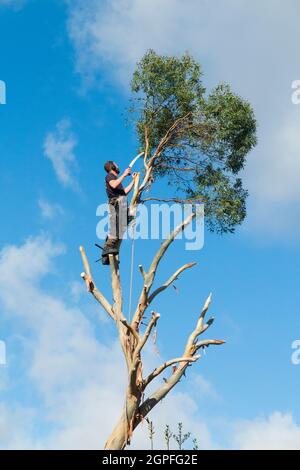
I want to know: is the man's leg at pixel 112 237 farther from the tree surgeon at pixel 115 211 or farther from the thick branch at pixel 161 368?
the thick branch at pixel 161 368

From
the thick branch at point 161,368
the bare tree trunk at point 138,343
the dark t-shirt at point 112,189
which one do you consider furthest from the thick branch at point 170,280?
the dark t-shirt at point 112,189

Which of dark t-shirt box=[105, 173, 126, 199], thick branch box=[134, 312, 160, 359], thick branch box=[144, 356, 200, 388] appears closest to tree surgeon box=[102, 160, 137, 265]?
dark t-shirt box=[105, 173, 126, 199]

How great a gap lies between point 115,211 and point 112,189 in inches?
18.4

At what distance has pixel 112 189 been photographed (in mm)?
12508

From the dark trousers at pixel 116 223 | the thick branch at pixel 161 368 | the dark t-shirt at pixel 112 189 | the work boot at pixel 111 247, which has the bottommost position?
the thick branch at pixel 161 368

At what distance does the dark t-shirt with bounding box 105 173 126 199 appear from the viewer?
493 inches

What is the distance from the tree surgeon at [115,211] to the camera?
12.4 m

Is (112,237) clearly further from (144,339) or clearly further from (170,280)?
(144,339)

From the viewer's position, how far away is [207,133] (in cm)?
1525

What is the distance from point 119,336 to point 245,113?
286 inches

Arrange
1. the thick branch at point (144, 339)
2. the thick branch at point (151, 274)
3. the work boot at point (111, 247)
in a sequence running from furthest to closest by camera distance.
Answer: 1. the work boot at point (111, 247)
2. the thick branch at point (151, 274)
3. the thick branch at point (144, 339)

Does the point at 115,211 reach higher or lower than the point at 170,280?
higher

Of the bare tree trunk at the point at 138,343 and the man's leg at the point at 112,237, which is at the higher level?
the man's leg at the point at 112,237

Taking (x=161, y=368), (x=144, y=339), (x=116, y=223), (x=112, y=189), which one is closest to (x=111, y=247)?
(x=116, y=223)
